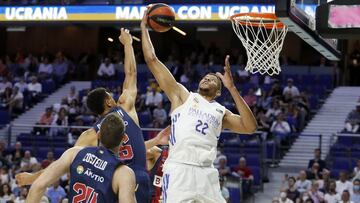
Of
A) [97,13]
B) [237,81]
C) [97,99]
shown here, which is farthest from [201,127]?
[237,81]

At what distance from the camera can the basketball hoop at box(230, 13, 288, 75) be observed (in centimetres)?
880

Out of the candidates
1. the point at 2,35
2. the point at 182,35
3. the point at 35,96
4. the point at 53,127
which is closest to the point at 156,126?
the point at 53,127

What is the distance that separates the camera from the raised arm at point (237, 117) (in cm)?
629

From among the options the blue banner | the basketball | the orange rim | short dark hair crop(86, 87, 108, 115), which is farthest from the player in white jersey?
the blue banner

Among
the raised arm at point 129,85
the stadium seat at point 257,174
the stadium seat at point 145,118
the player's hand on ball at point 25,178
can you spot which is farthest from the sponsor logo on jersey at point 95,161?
the stadium seat at point 145,118

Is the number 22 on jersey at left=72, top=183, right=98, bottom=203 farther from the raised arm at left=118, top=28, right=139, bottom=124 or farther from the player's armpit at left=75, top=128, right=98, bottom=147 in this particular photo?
the raised arm at left=118, top=28, right=139, bottom=124

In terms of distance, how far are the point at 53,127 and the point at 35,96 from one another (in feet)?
12.9

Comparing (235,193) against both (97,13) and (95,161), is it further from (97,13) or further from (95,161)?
(95,161)

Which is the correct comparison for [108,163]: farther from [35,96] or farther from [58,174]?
[35,96]

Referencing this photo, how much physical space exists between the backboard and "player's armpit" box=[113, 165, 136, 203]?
2769 millimetres

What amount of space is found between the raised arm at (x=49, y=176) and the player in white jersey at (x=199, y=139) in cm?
123

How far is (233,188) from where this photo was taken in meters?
14.5

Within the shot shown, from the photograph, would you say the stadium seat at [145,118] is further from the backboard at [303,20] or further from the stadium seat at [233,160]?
the backboard at [303,20]

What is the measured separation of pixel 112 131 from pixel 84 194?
1.62 ft
